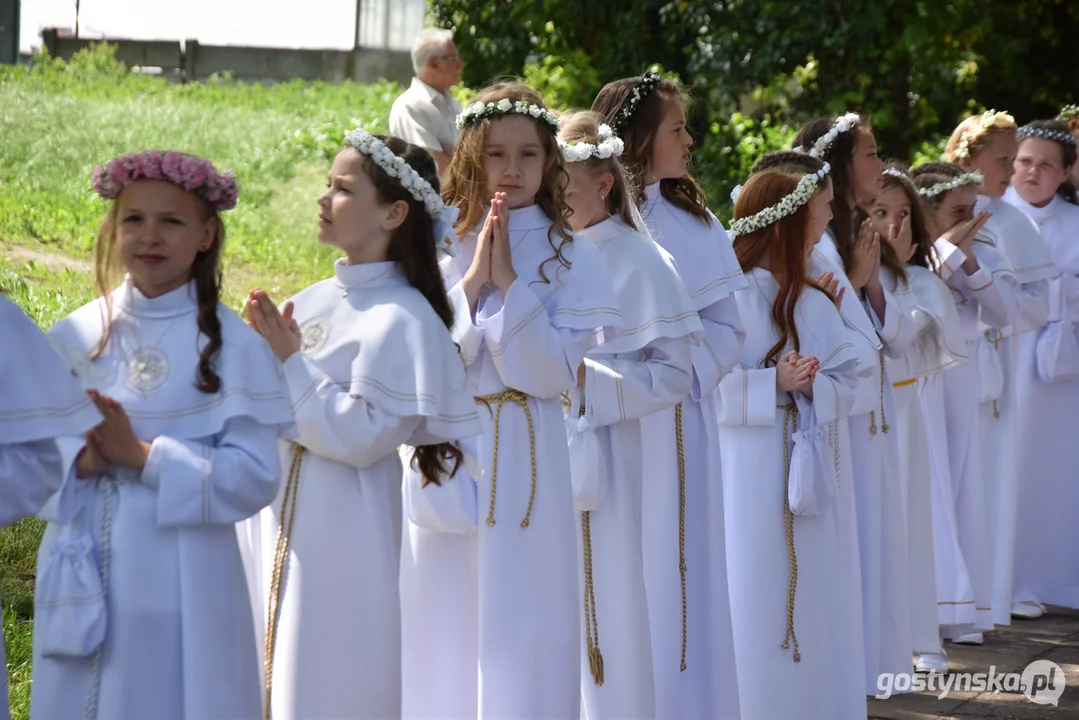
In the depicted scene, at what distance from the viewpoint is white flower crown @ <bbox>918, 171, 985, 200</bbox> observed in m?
7.45

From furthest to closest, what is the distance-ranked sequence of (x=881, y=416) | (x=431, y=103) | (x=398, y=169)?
(x=431, y=103) < (x=881, y=416) < (x=398, y=169)

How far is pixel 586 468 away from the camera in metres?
4.73

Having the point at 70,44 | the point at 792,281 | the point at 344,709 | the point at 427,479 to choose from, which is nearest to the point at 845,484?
the point at 792,281

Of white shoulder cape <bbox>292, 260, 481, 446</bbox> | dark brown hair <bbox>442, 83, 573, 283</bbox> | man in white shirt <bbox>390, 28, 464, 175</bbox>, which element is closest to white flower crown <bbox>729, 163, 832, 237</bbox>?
dark brown hair <bbox>442, 83, 573, 283</bbox>

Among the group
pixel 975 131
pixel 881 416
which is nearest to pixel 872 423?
pixel 881 416

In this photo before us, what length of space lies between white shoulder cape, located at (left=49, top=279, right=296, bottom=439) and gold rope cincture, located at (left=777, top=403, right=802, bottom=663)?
2481 millimetres

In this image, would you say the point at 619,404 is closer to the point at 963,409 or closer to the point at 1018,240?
the point at 963,409

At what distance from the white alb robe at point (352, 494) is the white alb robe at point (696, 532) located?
1387 millimetres

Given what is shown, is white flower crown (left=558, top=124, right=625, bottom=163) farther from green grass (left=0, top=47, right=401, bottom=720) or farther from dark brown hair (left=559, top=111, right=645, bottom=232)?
green grass (left=0, top=47, right=401, bottom=720)

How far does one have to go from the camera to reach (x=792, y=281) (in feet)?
18.2

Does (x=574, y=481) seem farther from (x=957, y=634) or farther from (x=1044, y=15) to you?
(x=1044, y=15)

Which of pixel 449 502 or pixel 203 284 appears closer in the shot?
pixel 203 284

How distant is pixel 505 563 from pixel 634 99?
6.27 ft

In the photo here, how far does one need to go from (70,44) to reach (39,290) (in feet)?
10.1
